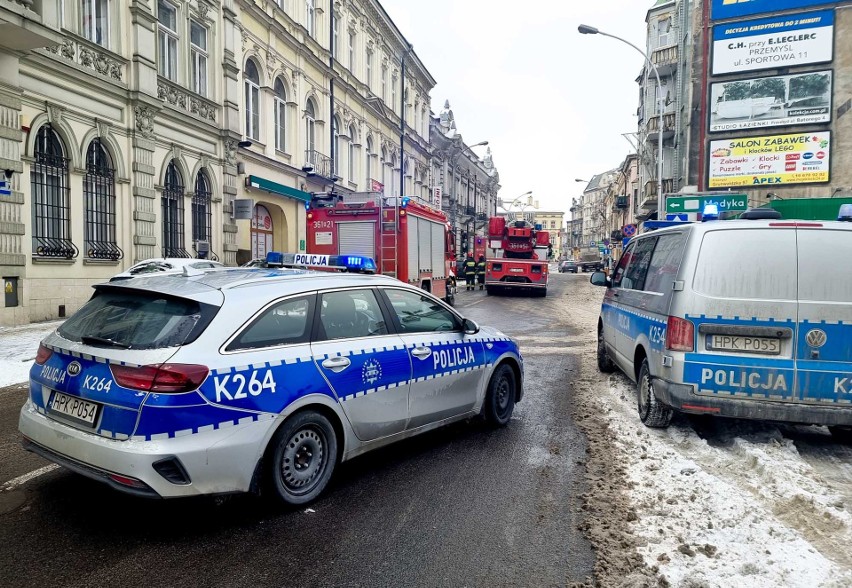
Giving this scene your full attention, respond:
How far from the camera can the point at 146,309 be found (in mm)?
3615

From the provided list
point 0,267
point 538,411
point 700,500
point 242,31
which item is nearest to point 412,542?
point 700,500

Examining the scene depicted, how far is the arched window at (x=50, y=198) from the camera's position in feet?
41.2

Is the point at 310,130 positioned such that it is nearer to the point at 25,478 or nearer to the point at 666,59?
the point at 666,59

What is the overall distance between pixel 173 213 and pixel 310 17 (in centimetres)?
1274

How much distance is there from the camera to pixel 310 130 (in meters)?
25.8

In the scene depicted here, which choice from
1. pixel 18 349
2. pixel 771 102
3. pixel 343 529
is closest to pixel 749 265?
pixel 343 529

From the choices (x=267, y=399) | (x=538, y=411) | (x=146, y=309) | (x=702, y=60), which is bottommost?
(x=538, y=411)

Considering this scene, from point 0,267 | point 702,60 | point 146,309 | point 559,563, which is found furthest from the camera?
point 702,60

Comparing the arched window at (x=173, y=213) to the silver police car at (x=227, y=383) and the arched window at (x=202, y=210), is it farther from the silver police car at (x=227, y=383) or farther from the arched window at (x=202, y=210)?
the silver police car at (x=227, y=383)

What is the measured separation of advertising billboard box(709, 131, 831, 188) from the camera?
91.8 ft

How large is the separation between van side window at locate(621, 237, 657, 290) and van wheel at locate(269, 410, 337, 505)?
12.5ft

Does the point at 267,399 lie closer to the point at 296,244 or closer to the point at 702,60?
the point at 296,244

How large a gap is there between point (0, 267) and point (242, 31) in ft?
40.4

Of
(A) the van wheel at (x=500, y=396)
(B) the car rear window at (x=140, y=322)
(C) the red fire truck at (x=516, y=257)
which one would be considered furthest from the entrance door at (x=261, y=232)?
(B) the car rear window at (x=140, y=322)
